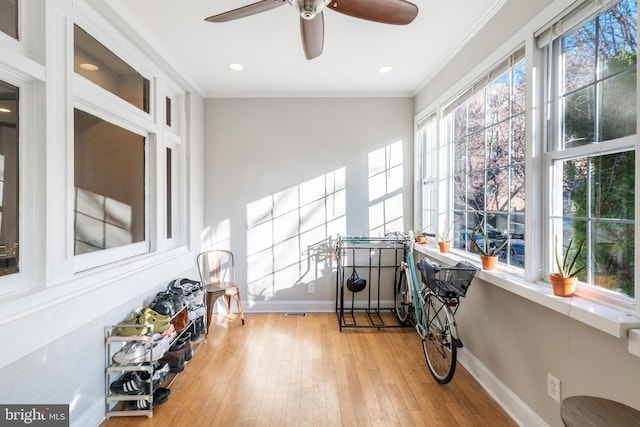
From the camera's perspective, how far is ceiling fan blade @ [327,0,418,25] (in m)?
1.54

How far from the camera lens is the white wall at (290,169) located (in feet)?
12.5

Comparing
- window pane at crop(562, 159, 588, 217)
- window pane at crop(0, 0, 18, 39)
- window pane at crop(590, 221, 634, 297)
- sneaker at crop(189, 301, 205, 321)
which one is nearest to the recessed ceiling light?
window pane at crop(0, 0, 18, 39)

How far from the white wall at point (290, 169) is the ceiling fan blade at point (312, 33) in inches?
69.8

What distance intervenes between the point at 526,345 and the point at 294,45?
277cm

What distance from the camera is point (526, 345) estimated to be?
1.84 metres

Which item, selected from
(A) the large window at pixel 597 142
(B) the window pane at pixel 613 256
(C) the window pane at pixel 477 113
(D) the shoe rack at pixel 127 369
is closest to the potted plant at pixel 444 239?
(C) the window pane at pixel 477 113

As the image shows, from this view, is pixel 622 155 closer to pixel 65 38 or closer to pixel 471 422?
pixel 471 422

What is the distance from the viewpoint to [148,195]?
2.72 metres

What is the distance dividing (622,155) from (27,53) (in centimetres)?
284

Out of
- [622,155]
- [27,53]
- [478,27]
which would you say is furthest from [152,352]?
[478,27]

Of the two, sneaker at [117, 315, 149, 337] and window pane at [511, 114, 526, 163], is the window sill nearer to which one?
window pane at [511, 114, 526, 163]

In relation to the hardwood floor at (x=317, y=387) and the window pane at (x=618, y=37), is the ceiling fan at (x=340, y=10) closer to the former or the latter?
the window pane at (x=618, y=37)

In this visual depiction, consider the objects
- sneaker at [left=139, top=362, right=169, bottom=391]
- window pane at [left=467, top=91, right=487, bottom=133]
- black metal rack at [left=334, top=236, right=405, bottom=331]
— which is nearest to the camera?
sneaker at [left=139, top=362, right=169, bottom=391]

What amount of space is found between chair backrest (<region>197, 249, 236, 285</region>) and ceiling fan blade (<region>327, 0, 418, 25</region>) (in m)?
2.90
